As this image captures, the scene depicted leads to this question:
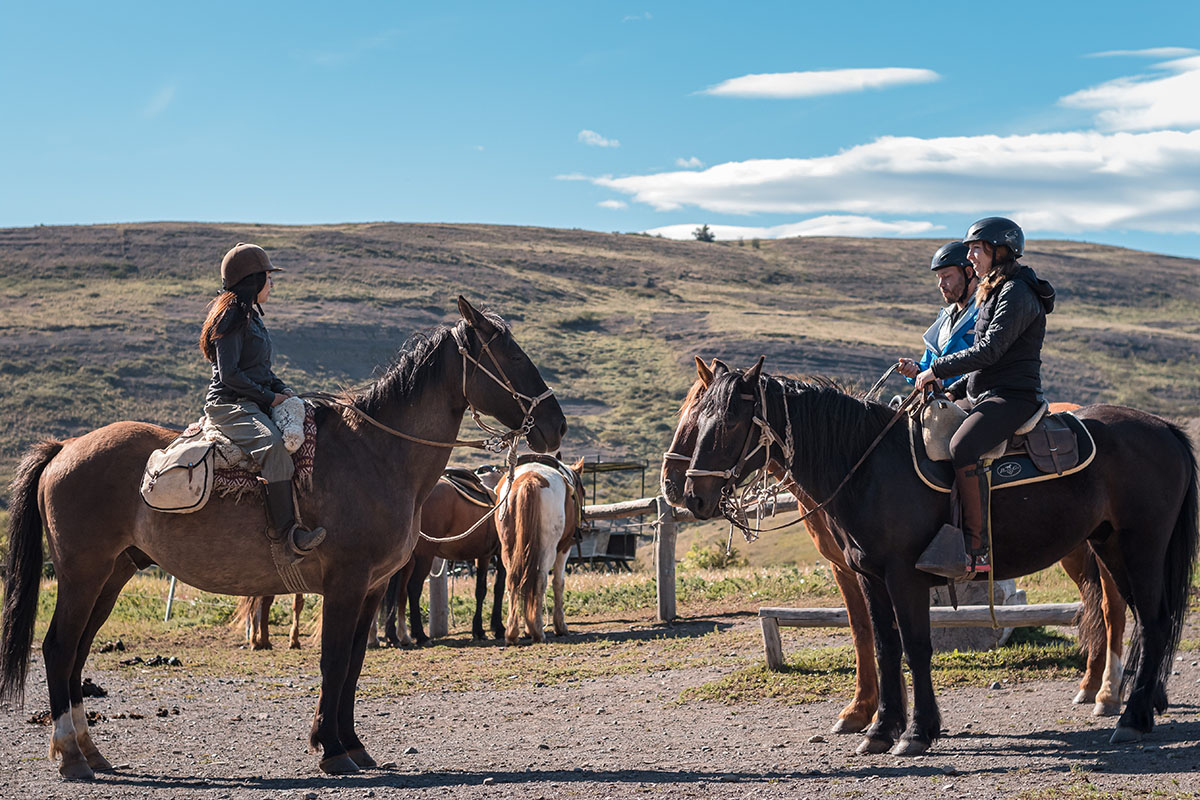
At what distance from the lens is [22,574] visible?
682 cm

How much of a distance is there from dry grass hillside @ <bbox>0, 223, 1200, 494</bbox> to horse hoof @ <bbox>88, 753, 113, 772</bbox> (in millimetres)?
28728

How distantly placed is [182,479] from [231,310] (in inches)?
40.8

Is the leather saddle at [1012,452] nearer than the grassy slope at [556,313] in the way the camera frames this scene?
Yes

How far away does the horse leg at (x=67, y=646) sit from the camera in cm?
647

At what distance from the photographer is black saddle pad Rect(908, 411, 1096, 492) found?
248 inches

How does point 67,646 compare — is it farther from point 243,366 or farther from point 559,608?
point 559,608

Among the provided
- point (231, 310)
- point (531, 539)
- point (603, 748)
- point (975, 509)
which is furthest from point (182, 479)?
point (531, 539)

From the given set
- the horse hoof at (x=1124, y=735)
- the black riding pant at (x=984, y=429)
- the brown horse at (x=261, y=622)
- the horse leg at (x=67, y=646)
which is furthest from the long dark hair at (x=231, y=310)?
the brown horse at (x=261, y=622)

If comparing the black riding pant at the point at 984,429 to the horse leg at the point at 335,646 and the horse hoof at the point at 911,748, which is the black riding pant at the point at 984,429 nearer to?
the horse hoof at the point at 911,748

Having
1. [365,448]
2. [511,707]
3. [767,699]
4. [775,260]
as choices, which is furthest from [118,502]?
[775,260]

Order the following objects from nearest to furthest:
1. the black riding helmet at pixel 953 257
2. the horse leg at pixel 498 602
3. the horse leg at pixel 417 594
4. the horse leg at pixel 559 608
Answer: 1. the black riding helmet at pixel 953 257
2. the horse leg at pixel 559 608
3. the horse leg at pixel 417 594
4. the horse leg at pixel 498 602

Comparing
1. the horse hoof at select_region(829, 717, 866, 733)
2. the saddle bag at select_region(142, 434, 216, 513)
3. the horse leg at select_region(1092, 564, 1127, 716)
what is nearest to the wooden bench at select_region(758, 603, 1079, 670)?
the horse leg at select_region(1092, 564, 1127, 716)

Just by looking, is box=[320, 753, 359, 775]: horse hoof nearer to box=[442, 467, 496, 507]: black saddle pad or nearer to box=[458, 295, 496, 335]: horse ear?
box=[458, 295, 496, 335]: horse ear

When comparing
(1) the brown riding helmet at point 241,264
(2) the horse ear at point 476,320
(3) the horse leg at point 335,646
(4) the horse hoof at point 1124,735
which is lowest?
(4) the horse hoof at point 1124,735
